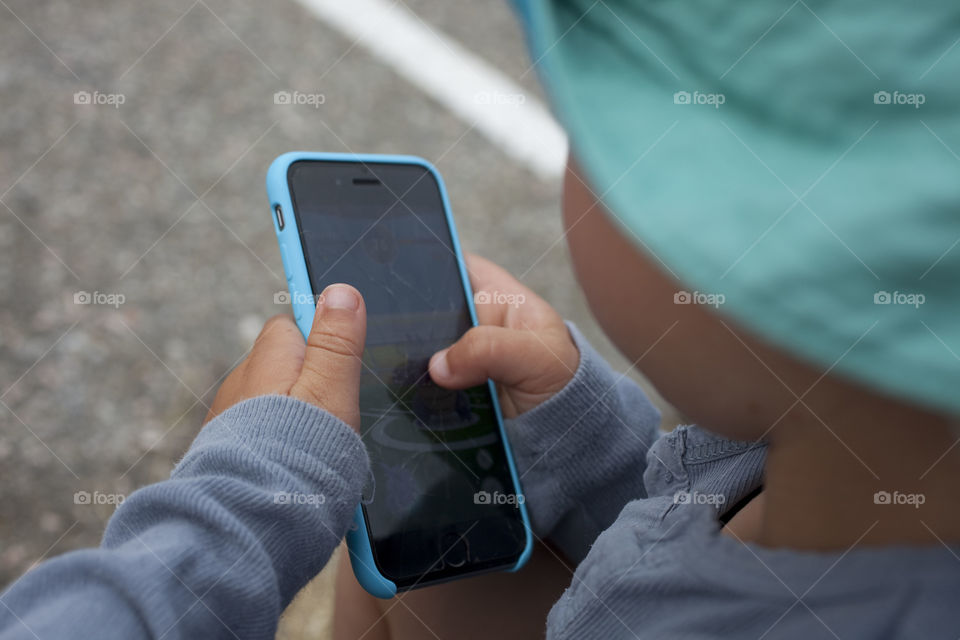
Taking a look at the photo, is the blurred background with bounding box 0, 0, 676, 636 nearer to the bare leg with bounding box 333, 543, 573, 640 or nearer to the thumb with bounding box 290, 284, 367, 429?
the bare leg with bounding box 333, 543, 573, 640

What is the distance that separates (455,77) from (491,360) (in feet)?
3.81

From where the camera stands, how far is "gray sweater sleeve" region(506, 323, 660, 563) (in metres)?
0.85

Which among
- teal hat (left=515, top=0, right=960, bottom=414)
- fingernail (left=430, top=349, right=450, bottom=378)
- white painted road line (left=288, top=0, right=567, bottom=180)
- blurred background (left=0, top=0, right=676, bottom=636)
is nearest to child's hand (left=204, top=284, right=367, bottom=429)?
fingernail (left=430, top=349, right=450, bottom=378)

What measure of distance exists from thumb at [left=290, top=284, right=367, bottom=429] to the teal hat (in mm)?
353

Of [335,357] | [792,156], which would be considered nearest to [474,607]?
[335,357]

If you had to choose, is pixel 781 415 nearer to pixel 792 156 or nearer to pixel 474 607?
pixel 792 156

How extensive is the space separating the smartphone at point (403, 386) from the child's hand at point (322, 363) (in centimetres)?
5

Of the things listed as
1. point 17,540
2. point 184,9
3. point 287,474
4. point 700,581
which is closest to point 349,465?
point 287,474

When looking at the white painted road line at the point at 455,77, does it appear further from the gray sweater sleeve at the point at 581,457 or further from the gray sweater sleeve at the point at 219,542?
the gray sweater sleeve at the point at 219,542

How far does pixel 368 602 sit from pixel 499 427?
253 mm

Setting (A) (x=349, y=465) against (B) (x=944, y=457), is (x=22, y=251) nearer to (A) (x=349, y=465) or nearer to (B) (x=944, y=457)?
(A) (x=349, y=465)

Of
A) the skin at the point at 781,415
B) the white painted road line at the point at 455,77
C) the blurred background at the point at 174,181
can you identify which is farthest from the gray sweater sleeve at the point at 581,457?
the white painted road line at the point at 455,77

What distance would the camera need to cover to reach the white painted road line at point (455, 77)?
177 centimetres

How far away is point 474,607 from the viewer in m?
0.85
